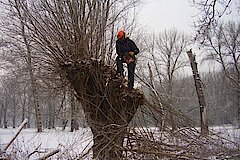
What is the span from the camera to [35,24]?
27.4ft

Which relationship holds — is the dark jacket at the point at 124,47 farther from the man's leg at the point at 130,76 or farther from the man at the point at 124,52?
the man's leg at the point at 130,76

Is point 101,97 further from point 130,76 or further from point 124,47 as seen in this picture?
point 124,47

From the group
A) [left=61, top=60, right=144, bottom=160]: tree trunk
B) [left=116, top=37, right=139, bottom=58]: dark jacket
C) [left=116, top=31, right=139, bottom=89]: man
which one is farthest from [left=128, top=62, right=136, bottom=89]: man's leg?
[left=116, top=37, right=139, bottom=58]: dark jacket

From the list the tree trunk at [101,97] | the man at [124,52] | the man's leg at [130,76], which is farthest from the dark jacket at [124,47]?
the tree trunk at [101,97]

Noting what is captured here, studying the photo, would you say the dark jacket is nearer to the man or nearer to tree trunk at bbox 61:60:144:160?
the man

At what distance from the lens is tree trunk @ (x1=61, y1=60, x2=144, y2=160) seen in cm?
759

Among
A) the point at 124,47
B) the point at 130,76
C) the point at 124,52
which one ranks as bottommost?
the point at 130,76

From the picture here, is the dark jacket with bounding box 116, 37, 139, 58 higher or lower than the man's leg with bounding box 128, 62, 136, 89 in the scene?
higher

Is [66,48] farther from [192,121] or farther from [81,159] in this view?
[192,121]

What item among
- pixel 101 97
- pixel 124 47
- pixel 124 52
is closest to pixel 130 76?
pixel 124 52

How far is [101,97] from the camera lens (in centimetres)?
775

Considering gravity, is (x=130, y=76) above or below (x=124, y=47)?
below

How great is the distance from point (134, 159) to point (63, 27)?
3.82 metres

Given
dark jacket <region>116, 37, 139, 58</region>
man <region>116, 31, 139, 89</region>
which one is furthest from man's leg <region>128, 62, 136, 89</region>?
dark jacket <region>116, 37, 139, 58</region>
